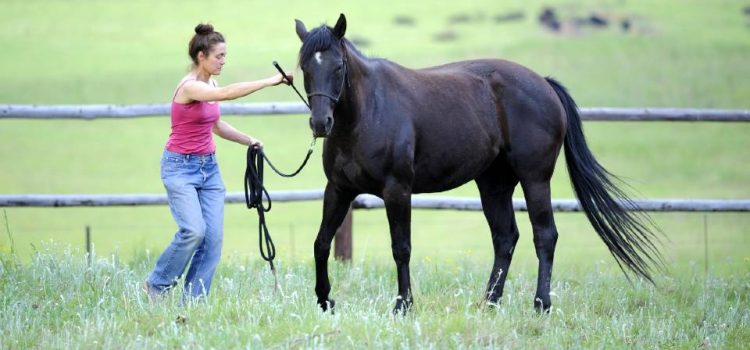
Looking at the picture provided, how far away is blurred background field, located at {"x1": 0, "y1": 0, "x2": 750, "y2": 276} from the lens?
19641 millimetres

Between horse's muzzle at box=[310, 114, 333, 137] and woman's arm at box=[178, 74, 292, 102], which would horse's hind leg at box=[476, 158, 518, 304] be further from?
woman's arm at box=[178, 74, 292, 102]

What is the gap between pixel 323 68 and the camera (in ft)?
17.6

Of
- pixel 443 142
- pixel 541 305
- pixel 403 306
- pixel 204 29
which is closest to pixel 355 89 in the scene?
pixel 443 142

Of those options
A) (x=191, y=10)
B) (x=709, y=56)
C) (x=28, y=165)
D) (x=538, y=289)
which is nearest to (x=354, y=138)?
(x=538, y=289)

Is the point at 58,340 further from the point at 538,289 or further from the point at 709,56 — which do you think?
the point at 709,56

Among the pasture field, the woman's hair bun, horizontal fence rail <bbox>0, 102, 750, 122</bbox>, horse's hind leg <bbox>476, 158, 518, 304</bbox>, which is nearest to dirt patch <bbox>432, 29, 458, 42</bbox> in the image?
the pasture field

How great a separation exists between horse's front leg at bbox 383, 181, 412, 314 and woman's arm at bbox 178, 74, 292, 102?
3.07ft

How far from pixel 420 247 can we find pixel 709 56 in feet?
54.4

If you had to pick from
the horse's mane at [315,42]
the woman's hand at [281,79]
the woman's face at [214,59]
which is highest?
the horse's mane at [315,42]

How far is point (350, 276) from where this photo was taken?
7035 millimetres

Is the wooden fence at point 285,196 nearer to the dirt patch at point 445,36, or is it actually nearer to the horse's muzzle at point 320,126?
the horse's muzzle at point 320,126

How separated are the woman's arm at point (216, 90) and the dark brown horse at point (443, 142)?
0.28 meters

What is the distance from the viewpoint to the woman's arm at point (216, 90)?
5.45m

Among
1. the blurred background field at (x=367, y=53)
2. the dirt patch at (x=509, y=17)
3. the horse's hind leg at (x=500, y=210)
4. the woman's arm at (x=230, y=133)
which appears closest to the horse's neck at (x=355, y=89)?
the woman's arm at (x=230, y=133)
